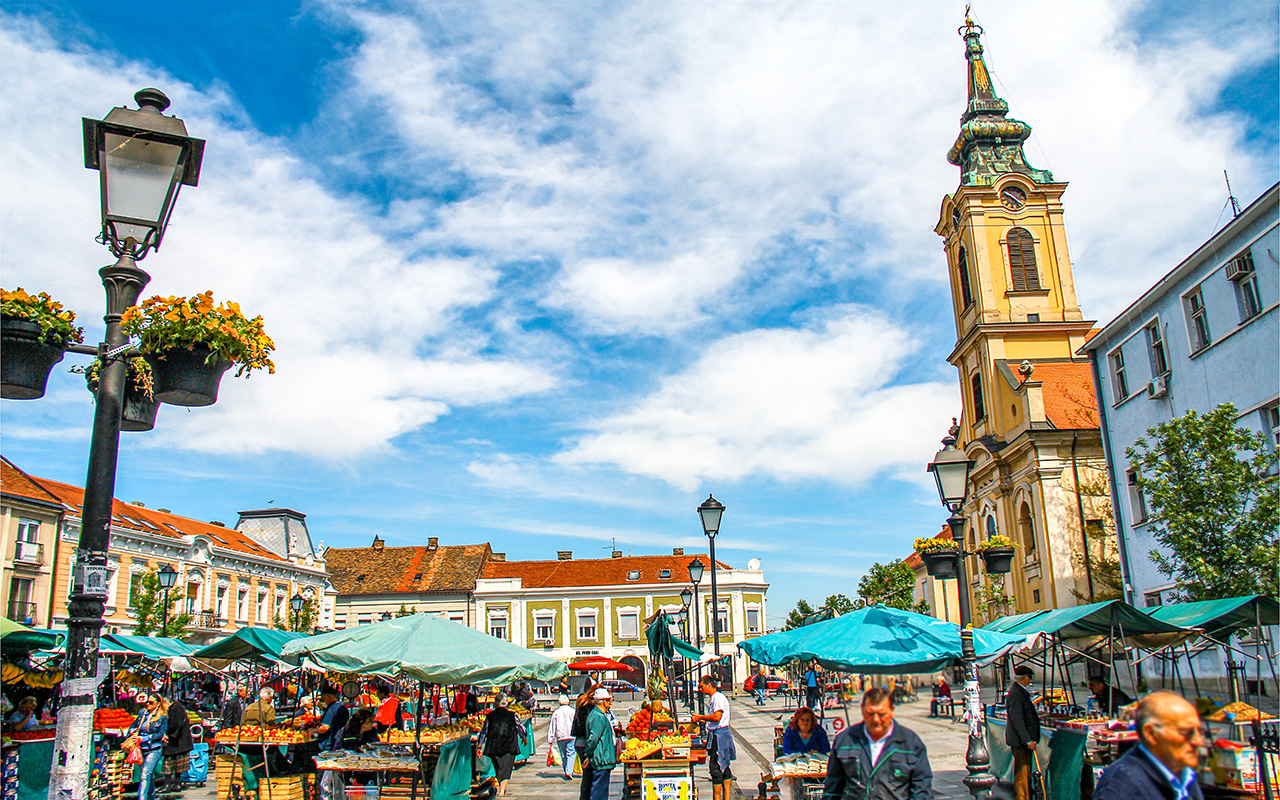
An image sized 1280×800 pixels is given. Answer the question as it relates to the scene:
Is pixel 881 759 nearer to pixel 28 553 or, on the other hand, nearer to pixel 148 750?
pixel 148 750

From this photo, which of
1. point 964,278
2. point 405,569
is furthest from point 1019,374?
point 405,569

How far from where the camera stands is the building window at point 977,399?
41.7m

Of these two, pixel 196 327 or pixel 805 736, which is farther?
pixel 805 736

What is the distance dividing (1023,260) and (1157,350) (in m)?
17.7

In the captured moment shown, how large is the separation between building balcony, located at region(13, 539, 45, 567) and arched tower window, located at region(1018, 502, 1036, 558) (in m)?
41.3

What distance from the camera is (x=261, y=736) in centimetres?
1212

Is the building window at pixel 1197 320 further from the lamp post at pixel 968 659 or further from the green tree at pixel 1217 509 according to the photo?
the lamp post at pixel 968 659

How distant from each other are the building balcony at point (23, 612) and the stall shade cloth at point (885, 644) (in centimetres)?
3692

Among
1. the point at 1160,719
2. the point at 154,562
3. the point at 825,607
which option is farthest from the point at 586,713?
the point at 825,607

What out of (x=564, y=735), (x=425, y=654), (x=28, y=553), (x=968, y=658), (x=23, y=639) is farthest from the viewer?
(x=28, y=553)

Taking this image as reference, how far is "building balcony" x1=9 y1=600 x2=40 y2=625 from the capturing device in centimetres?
3604

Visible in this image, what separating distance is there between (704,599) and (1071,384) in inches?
1377

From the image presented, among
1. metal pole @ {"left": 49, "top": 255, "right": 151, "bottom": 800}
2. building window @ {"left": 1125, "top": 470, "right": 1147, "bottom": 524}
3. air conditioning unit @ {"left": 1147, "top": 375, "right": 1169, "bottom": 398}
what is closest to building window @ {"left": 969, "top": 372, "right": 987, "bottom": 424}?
building window @ {"left": 1125, "top": 470, "right": 1147, "bottom": 524}

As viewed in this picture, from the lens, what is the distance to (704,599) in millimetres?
66812
